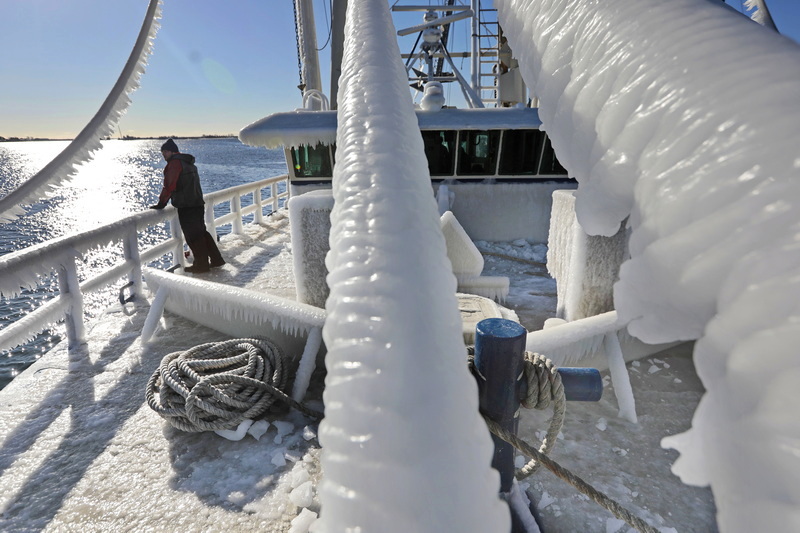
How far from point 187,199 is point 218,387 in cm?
377

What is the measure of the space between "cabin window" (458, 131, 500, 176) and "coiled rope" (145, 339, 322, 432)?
5939 mm

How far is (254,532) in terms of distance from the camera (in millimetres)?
2053

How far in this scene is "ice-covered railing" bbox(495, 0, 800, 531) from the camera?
28cm

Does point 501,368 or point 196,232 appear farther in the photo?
point 196,232

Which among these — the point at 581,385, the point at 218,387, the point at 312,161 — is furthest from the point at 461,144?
the point at 581,385

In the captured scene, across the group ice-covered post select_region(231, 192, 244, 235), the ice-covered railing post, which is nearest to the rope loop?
the ice-covered railing post

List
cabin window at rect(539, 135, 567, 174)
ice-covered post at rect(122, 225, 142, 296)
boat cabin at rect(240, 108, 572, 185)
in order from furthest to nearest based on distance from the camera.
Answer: cabin window at rect(539, 135, 567, 174), boat cabin at rect(240, 108, 572, 185), ice-covered post at rect(122, 225, 142, 296)

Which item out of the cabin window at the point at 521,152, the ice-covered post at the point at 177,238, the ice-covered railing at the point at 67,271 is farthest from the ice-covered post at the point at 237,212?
the cabin window at the point at 521,152

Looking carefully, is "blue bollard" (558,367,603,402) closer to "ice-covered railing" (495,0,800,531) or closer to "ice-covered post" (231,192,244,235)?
"ice-covered railing" (495,0,800,531)

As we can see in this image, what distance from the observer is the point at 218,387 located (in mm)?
2793

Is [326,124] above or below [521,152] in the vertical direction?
above

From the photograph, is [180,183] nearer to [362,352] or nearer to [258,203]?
[258,203]

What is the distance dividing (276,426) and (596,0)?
2827 millimetres

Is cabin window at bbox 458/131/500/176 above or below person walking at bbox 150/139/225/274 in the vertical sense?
above
